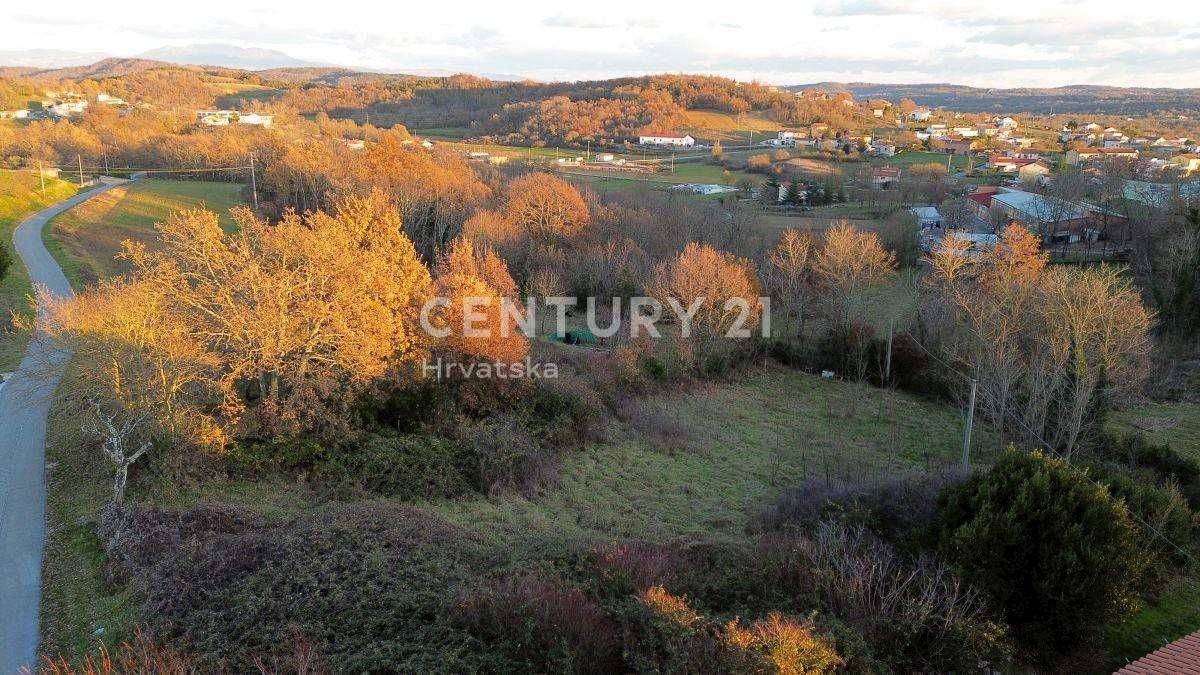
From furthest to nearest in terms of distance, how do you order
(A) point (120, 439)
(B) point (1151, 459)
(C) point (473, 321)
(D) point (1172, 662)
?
1. (C) point (473, 321)
2. (B) point (1151, 459)
3. (A) point (120, 439)
4. (D) point (1172, 662)

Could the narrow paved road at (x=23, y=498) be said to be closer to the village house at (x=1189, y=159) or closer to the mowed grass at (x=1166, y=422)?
the mowed grass at (x=1166, y=422)

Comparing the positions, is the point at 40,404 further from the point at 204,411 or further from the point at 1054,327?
the point at 1054,327

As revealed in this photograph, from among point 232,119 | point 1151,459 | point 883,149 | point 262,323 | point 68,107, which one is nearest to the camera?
point 262,323

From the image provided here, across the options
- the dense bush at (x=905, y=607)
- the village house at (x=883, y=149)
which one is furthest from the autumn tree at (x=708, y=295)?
the village house at (x=883, y=149)

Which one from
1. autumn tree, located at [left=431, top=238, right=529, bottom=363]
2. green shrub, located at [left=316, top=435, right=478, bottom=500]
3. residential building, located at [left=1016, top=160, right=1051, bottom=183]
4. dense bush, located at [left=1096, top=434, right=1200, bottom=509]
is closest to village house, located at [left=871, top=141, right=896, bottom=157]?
residential building, located at [left=1016, top=160, right=1051, bottom=183]

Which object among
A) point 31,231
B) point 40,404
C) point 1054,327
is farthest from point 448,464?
point 31,231

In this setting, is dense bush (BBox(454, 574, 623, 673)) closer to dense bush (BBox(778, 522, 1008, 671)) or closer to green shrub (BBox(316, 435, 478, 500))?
dense bush (BBox(778, 522, 1008, 671))

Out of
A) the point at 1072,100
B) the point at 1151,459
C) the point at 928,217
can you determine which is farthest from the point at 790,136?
the point at 1072,100

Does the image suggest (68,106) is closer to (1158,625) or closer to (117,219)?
(117,219)
